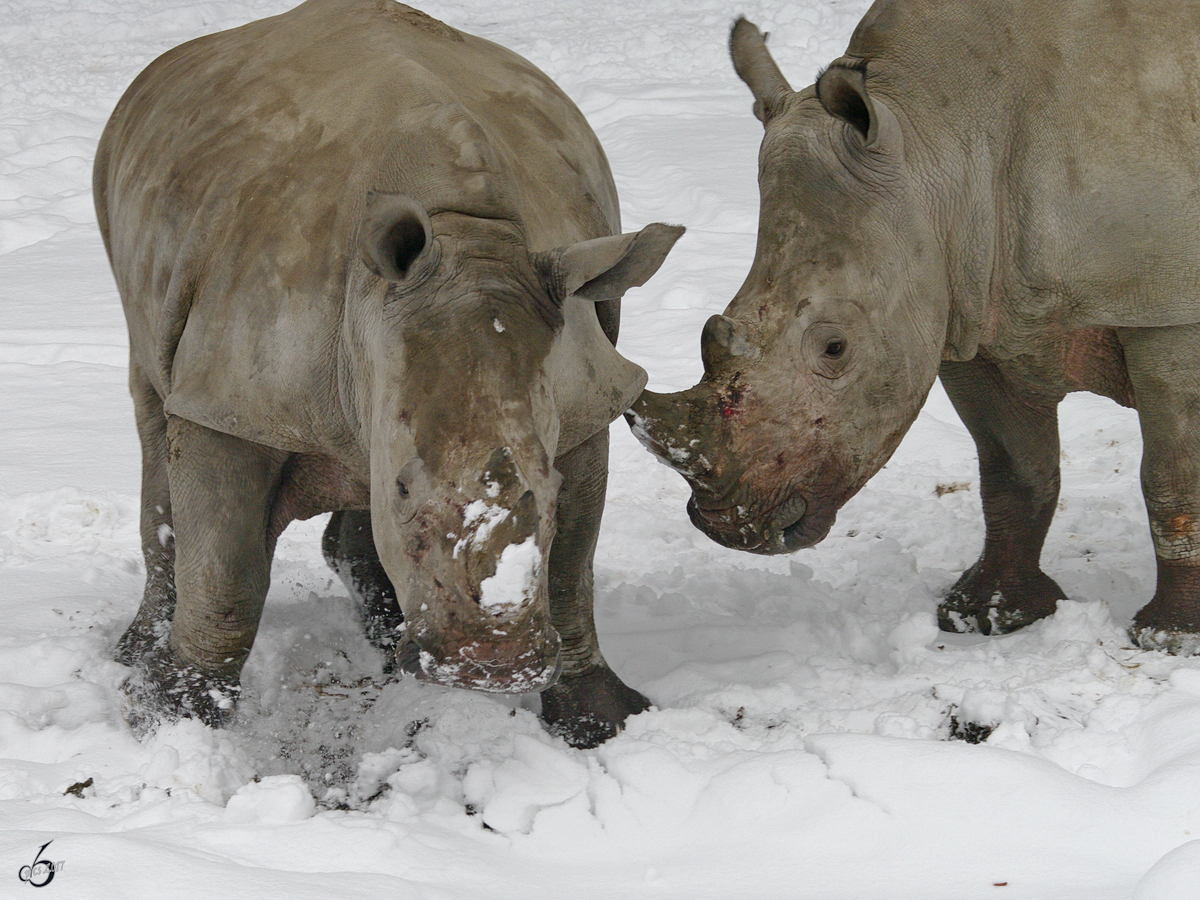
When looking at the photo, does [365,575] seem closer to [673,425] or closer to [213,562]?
[213,562]

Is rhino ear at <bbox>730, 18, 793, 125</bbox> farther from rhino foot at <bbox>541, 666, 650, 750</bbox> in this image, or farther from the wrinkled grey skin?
rhino foot at <bbox>541, 666, 650, 750</bbox>

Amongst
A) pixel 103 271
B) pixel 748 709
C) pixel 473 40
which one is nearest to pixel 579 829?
pixel 748 709

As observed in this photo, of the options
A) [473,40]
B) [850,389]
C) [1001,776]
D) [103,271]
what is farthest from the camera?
[103,271]

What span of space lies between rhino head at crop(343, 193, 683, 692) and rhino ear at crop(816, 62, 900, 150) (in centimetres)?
93

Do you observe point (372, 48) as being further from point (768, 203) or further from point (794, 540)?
point (794, 540)

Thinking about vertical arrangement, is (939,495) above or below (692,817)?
below

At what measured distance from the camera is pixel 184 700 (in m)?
4.18

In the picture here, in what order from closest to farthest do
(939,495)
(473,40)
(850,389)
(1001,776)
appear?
(1001,776) < (850,389) < (473,40) < (939,495)

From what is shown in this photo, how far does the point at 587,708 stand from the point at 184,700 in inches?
46.0

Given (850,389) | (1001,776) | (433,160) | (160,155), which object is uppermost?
(433,160)

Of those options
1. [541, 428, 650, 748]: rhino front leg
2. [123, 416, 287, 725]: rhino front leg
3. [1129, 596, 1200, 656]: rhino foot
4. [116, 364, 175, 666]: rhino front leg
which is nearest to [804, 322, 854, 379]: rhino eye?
[541, 428, 650, 748]: rhino front leg

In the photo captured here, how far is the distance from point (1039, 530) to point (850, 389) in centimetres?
146

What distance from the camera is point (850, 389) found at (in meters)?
4.04

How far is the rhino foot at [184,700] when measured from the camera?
4168 millimetres
